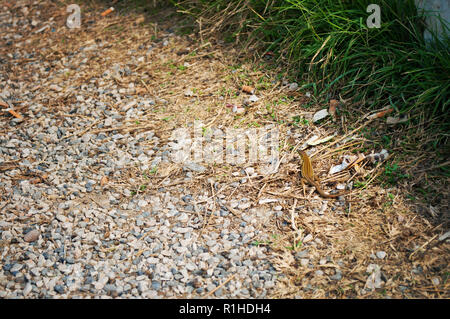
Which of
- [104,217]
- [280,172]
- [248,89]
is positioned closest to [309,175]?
[280,172]

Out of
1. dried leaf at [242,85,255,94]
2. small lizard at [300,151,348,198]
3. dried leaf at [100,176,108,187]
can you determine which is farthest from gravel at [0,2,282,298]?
dried leaf at [242,85,255,94]

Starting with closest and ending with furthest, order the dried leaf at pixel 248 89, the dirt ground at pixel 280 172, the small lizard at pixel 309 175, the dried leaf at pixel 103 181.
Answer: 1. the dirt ground at pixel 280 172
2. the small lizard at pixel 309 175
3. the dried leaf at pixel 103 181
4. the dried leaf at pixel 248 89

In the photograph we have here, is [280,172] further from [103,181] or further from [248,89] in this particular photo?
[103,181]

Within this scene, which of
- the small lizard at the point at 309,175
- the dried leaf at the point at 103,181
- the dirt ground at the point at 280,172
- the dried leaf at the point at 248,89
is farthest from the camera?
the dried leaf at the point at 248,89

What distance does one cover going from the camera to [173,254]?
8.12ft

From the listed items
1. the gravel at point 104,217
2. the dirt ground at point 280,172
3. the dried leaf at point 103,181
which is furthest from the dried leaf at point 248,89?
the dried leaf at point 103,181

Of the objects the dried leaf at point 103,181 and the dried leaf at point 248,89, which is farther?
the dried leaf at point 248,89

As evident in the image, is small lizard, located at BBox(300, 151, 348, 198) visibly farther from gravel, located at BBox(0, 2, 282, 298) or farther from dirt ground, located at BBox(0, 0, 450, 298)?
gravel, located at BBox(0, 2, 282, 298)

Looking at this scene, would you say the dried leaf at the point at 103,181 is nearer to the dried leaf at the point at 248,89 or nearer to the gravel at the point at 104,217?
the gravel at the point at 104,217

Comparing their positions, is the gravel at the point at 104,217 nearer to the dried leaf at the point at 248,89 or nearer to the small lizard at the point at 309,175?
the small lizard at the point at 309,175

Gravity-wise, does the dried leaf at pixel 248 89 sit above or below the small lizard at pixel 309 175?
above

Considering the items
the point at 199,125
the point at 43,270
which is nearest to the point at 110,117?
the point at 199,125
